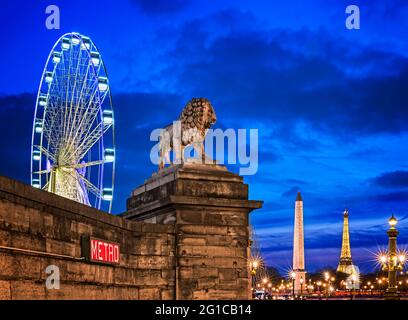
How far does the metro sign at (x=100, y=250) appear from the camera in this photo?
1685 cm

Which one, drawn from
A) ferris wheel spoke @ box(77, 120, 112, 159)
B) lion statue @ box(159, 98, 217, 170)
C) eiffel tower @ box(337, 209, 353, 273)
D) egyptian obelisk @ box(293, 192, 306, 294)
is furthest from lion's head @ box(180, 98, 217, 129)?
eiffel tower @ box(337, 209, 353, 273)

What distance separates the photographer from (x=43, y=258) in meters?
14.7

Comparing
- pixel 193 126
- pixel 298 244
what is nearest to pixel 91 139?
pixel 193 126

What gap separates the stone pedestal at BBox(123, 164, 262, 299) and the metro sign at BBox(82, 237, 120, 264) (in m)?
2.58

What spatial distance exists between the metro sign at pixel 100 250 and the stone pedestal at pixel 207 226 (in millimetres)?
2577

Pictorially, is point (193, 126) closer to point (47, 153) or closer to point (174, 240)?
point (174, 240)

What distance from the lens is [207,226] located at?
21.1m

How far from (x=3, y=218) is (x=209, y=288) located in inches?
343

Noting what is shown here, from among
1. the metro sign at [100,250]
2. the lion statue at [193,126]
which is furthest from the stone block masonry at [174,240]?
the lion statue at [193,126]

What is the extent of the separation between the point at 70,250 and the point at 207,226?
5.83 m

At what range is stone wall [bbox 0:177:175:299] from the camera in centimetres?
1357

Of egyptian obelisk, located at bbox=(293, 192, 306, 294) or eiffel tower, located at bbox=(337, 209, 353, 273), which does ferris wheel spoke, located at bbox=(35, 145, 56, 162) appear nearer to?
egyptian obelisk, located at bbox=(293, 192, 306, 294)

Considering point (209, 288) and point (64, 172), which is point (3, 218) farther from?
point (64, 172)
